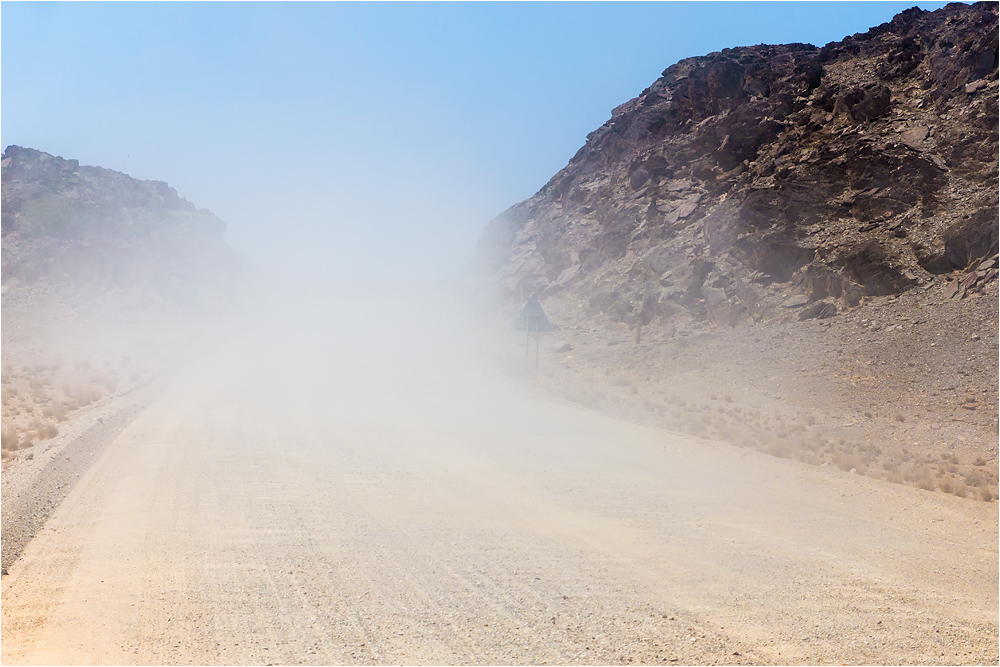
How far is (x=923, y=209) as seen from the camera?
35062mm

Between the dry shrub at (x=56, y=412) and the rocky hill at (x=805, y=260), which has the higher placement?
the rocky hill at (x=805, y=260)

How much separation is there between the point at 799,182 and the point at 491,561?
1613 inches

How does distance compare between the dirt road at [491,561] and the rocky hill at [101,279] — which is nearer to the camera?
the dirt road at [491,561]

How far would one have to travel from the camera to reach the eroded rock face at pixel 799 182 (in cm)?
3447

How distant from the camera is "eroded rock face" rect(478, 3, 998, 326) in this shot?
34.5 m

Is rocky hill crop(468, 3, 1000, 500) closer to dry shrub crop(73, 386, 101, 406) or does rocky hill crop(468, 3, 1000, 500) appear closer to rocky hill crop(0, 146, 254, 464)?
dry shrub crop(73, 386, 101, 406)

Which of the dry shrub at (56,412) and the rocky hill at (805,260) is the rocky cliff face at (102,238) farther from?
the dry shrub at (56,412)

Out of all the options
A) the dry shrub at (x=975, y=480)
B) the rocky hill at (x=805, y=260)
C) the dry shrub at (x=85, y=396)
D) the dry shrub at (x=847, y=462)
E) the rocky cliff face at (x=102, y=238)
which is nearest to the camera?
the dry shrub at (x=975, y=480)

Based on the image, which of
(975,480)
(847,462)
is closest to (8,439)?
(847,462)

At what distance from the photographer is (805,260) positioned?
3722 centimetres

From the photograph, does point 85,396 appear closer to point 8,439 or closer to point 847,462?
point 8,439

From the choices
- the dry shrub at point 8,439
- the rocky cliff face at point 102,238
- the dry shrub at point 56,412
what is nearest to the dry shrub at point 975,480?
the dry shrub at point 8,439

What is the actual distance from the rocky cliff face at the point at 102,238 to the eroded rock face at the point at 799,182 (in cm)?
5257

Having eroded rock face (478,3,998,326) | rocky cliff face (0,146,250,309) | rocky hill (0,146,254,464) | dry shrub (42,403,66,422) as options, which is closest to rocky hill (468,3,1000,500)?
eroded rock face (478,3,998,326)
